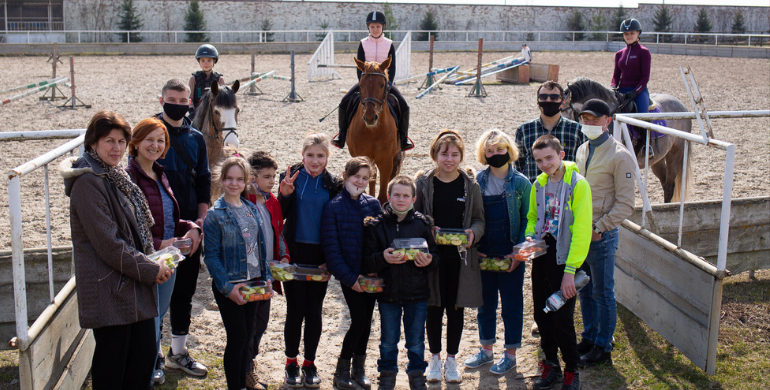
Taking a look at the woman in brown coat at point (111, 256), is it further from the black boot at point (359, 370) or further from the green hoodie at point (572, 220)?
the green hoodie at point (572, 220)

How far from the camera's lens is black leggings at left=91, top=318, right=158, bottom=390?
117 inches

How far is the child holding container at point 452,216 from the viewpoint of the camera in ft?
12.6

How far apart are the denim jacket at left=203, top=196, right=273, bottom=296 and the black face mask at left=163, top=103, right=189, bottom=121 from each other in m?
0.91

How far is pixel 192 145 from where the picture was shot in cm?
406

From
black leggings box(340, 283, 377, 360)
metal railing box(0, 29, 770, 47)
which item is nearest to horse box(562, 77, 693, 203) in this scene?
black leggings box(340, 283, 377, 360)

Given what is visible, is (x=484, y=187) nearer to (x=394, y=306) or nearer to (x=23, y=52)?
(x=394, y=306)

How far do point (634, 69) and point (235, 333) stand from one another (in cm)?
621

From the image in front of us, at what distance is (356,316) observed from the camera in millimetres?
3811

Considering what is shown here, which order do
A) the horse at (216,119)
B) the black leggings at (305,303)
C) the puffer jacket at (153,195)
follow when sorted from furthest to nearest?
1. the horse at (216,119)
2. the black leggings at (305,303)
3. the puffer jacket at (153,195)

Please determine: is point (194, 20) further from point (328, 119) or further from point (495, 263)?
point (495, 263)

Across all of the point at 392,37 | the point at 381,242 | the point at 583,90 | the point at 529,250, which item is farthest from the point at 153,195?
the point at 392,37

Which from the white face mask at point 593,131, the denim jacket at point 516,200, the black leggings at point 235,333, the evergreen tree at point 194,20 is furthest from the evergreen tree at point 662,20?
the black leggings at point 235,333

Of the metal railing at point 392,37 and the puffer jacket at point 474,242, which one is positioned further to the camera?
the metal railing at point 392,37

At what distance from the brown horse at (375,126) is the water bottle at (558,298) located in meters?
3.32
